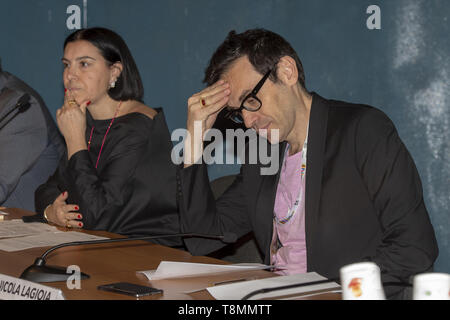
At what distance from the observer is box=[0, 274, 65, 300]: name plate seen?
127cm

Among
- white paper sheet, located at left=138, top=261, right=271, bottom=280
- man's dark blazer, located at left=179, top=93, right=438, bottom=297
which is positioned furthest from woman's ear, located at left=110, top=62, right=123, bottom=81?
white paper sheet, located at left=138, top=261, right=271, bottom=280

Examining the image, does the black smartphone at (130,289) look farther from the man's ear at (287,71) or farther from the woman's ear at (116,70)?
the woman's ear at (116,70)

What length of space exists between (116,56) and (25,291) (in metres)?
1.69

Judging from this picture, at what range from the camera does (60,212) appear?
7.82 ft

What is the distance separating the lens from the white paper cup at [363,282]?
988mm

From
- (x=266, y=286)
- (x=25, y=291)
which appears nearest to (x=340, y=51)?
(x=266, y=286)

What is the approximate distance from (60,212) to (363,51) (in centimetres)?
150

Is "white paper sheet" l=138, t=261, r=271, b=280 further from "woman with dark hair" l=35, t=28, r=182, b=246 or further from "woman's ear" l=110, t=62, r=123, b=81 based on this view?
"woman's ear" l=110, t=62, r=123, b=81

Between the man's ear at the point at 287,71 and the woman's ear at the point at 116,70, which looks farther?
the woman's ear at the point at 116,70

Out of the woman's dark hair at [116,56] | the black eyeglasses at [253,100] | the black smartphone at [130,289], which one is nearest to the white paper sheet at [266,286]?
the black smartphone at [130,289]

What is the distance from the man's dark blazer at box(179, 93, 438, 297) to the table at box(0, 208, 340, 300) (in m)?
0.16

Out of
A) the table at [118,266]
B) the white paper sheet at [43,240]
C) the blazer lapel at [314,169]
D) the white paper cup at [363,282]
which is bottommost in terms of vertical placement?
the table at [118,266]

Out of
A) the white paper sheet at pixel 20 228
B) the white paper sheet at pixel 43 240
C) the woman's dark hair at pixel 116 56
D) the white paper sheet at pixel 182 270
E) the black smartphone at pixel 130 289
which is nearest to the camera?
the black smartphone at pixel 130 289

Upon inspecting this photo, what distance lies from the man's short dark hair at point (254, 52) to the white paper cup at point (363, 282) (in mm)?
923
